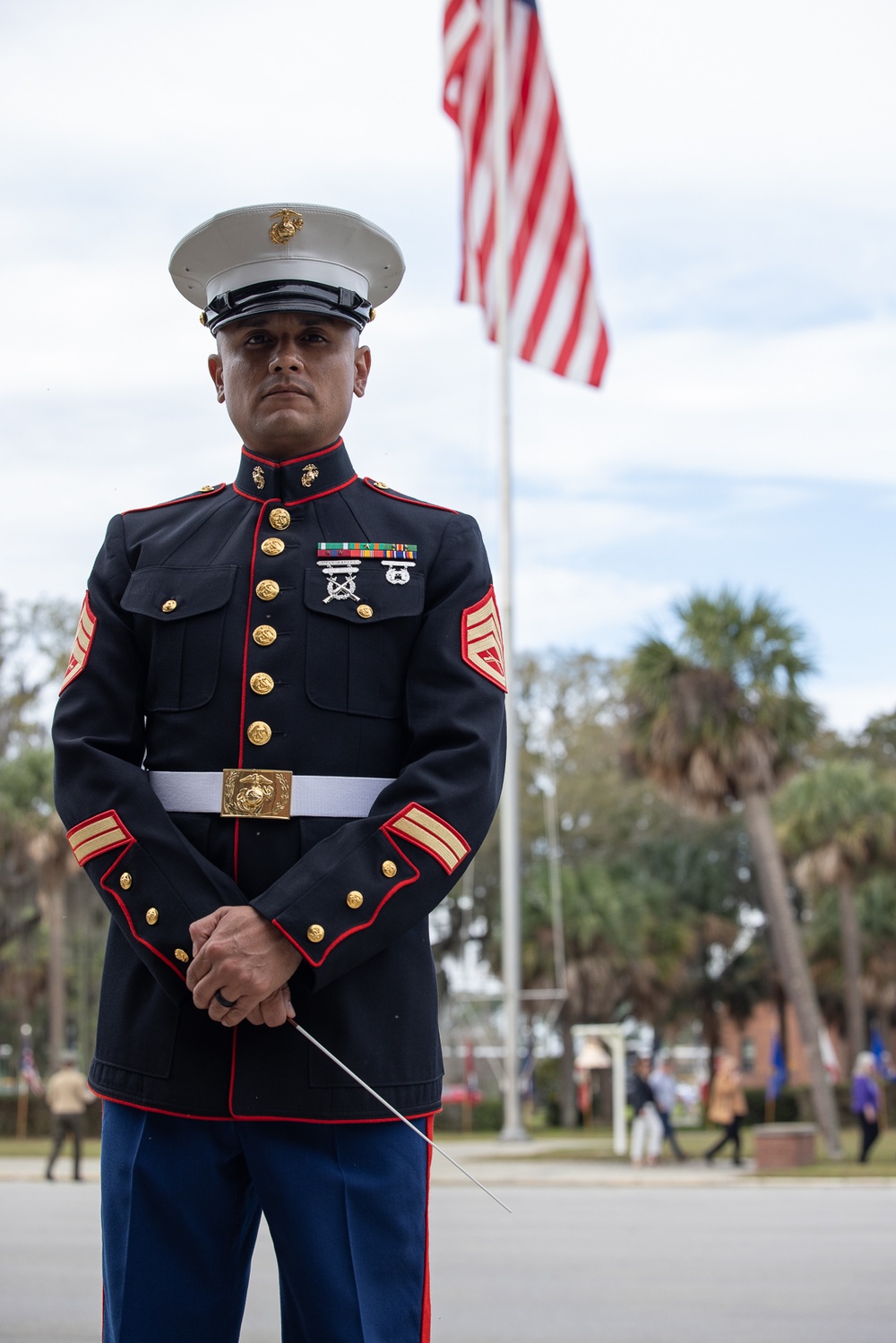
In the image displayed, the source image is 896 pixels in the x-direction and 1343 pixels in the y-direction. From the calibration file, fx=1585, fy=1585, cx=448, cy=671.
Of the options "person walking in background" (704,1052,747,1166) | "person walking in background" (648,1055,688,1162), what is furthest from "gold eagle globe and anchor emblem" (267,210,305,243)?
"person walking in background" (648,1055,688,1162)

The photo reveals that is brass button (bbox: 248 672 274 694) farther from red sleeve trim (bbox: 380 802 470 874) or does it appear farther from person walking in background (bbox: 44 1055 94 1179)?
person walking in background (bbox: 44 1055 94 1179)

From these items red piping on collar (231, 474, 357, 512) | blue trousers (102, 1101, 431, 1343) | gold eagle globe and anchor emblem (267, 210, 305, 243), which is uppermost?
gold eagle globe and anchor emblem (267, 210, 305, 243)

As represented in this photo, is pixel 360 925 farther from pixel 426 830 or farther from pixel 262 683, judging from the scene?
pixel 262 683

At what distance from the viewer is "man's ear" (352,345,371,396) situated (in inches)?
101

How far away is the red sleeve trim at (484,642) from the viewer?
236 cm

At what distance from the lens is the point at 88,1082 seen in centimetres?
244

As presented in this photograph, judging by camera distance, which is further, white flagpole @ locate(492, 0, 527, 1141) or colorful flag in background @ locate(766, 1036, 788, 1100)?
colorful flag in background @ locate(766, 1036, 788, 1100)

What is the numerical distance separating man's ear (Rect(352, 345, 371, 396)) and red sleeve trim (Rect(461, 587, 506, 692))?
419 mm

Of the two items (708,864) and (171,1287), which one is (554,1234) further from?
(708,864)

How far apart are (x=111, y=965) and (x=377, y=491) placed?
864mm

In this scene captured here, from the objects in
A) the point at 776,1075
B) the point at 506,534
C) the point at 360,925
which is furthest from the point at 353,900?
the point at 776,1075

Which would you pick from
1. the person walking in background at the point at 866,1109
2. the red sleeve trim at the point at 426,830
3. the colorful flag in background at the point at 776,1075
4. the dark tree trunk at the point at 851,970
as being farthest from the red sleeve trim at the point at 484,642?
the dark tree trunk at the point at 851,970

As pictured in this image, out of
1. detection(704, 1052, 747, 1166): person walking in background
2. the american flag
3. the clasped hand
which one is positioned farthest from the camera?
detection(704, 1052, 747, 1166): person walking in background

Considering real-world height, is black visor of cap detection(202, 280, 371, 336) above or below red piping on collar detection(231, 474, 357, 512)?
above
